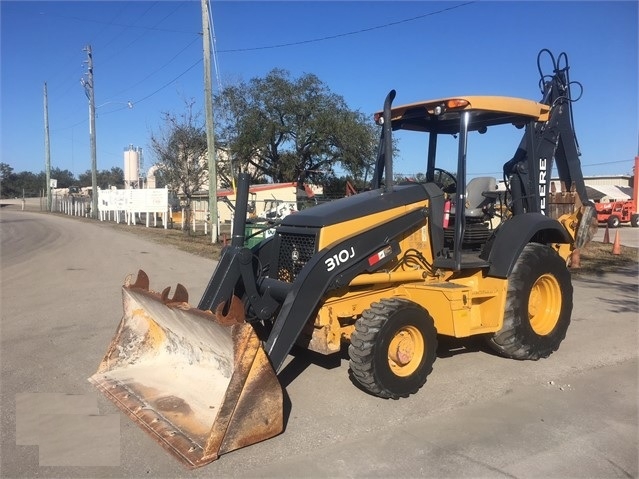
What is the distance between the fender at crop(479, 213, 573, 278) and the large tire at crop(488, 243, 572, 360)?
188mm

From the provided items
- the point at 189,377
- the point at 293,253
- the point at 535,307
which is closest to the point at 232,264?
the point at 293,253

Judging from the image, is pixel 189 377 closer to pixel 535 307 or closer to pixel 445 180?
pixel 445 180

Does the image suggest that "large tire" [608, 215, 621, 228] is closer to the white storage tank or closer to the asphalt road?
the asphalt road

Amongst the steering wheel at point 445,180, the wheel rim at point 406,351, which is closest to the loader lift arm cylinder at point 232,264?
the wheel rim at point 406,351

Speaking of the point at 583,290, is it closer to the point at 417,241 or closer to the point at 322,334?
the point at 417,241

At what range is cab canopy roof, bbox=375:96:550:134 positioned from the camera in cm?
560

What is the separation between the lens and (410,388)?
502 cm

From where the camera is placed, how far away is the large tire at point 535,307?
235 inches

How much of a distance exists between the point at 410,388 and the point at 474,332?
105 cm

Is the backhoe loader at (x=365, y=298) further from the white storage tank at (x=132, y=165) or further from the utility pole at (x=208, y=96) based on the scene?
the white storage tank at (x=132, y=165)

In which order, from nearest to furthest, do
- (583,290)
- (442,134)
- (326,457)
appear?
1. (326,457)
2. (442,134)
3. (583,290)

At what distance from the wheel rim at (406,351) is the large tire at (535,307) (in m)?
1.27

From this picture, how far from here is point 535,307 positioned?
6.63 m

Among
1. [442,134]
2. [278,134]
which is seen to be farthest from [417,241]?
[278,134]
